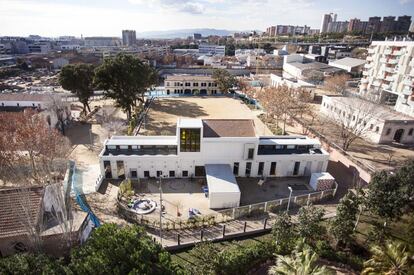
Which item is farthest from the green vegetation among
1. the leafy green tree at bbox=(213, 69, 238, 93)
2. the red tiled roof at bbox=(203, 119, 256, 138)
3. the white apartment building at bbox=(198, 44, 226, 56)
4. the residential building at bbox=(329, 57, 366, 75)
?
the white apartment building at bbox=(198, 44, 226, 56)

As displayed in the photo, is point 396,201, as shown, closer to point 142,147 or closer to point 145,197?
point 145,197

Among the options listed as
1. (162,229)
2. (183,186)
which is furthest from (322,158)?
(162,229)

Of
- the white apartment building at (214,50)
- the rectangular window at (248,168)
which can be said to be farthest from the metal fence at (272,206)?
the white apartment building at (214,50)

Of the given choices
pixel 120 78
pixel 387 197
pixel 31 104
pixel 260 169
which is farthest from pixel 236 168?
pixel 31 104

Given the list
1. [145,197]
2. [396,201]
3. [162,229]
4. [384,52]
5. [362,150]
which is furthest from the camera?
[384,52]

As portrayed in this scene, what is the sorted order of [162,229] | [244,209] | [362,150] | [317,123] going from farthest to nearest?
1. [317,123]
2. [362,150]
3. [244,209]
4. [162,229]

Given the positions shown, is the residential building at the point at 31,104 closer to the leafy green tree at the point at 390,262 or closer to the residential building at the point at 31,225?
the residential building at the point at 31,225
